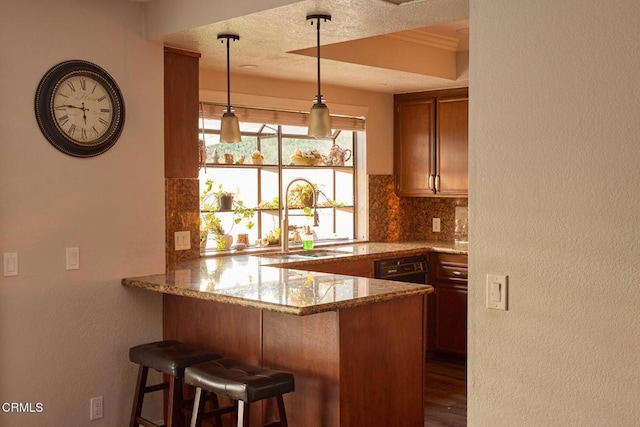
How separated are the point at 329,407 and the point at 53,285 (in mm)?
1499

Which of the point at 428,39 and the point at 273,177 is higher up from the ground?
the point at 428,39

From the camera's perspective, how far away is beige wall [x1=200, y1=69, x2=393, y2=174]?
5137 millimetres

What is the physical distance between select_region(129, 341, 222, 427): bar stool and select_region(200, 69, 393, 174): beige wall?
74.8 inches

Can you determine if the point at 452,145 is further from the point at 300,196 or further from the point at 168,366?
the point at 168,366

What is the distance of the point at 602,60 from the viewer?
2189 millimetres

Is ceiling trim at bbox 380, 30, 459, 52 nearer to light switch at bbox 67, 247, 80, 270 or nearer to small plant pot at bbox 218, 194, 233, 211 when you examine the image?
small plant pot at bbox 218, 194, 233, 211

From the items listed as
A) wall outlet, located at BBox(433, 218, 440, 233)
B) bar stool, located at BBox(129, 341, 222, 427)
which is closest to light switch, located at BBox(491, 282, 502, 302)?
bar stool, located at BBox(129, 341, 222, 427)

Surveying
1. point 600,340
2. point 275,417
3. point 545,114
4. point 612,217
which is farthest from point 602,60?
point 275,417

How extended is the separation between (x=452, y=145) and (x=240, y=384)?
11.5ft

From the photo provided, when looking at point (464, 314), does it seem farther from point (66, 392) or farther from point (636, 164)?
point (636, 164)

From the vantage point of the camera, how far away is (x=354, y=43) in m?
4.90

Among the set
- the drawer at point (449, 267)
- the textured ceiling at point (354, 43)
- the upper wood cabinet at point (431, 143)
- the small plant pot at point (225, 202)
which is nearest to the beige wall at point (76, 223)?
the textured ceiling at point (354, 43)

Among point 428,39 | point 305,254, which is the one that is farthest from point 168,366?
point 428,39

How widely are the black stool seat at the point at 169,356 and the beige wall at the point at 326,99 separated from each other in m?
1.88
